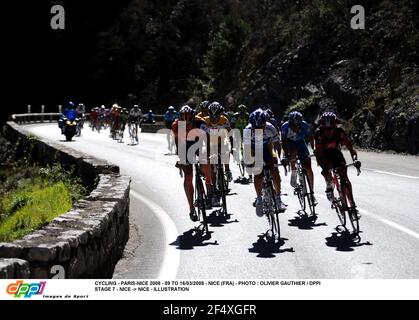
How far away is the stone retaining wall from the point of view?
545 cm

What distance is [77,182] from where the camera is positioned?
15070mm

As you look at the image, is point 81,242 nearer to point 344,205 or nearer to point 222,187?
point 344,205

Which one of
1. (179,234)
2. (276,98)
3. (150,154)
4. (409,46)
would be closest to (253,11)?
(276,98)

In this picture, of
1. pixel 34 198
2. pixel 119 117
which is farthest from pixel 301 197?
pixel 119 117

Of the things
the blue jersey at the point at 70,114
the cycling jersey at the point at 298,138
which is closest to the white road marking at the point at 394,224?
the cycling jersey at the point at 298,138

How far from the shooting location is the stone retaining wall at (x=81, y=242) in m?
5.45

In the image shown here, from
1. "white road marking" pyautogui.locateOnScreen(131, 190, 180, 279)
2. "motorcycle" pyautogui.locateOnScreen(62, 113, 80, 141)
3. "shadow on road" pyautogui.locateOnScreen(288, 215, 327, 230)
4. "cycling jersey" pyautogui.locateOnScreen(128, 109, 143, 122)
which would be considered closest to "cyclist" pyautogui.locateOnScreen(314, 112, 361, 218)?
"shadow on road" pyautogui.locateOnScreen(288, 215, 327, 230)

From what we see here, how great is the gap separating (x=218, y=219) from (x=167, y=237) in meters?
1.76

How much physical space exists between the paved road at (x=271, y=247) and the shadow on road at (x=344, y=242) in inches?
0.6

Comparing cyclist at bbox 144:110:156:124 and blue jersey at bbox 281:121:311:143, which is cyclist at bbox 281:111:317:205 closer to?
blue jersey at bbox 281:121:311:143

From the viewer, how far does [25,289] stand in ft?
16.4

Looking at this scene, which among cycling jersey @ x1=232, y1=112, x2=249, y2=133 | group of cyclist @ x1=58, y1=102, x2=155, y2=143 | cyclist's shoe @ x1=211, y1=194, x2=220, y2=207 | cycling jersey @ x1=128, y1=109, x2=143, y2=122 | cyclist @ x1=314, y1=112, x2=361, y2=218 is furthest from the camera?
group of cyclist @ x1=58, y1=102, x2=155, y2=143

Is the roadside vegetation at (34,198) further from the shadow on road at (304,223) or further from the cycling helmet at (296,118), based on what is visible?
the cycling helmet at (296,118)

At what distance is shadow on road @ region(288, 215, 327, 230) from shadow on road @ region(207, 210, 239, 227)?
985mm
